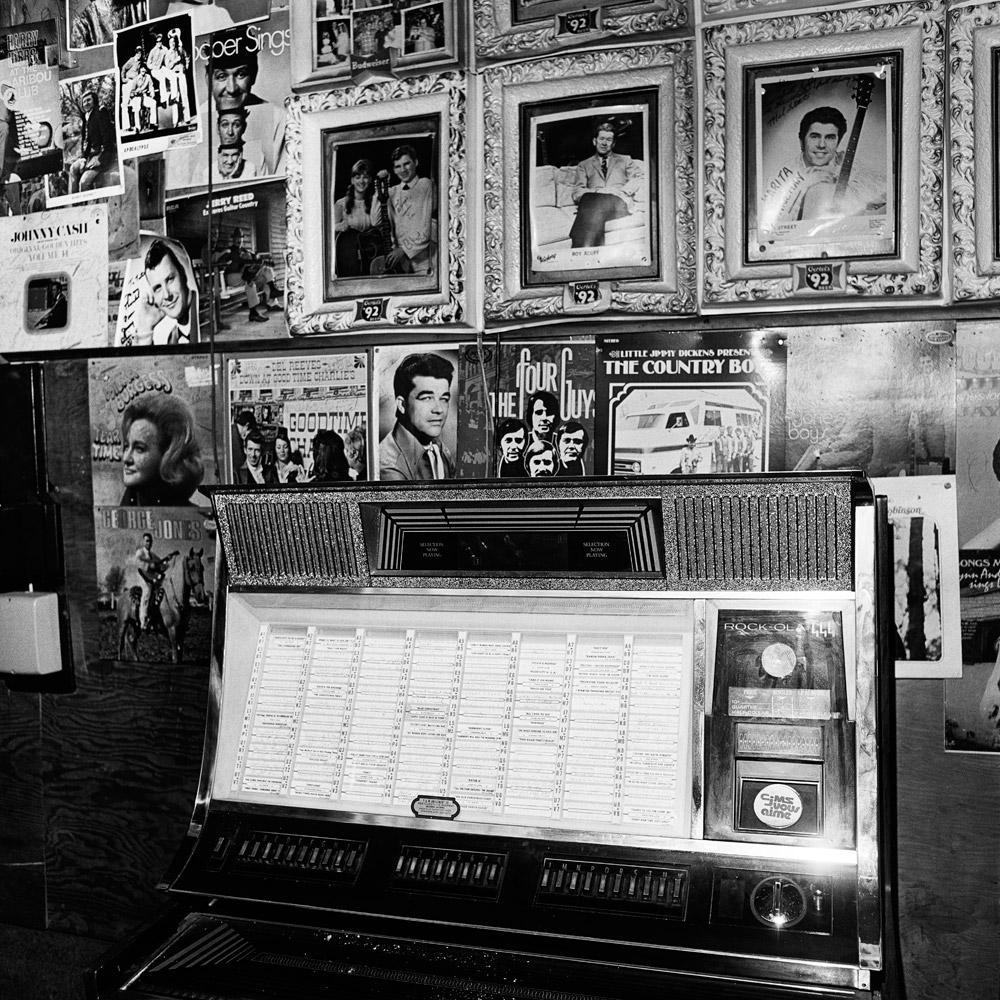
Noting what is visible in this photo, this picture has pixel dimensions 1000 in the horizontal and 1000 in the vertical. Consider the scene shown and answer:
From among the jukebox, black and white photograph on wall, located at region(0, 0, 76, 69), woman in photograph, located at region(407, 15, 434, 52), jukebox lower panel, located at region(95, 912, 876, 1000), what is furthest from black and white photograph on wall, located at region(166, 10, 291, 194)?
jukebox lower panel, located at region(95, 912, 876, 1000)

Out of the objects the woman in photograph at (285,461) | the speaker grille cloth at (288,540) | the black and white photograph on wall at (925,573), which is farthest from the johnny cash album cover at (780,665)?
the woman in photograph at (285,461)

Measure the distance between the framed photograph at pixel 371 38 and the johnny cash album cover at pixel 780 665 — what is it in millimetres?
1437

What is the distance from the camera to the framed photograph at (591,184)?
7.48 ft

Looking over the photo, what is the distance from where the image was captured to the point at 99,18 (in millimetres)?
2828

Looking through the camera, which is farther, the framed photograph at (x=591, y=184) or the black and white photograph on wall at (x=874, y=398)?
the framed photograph at (x=591, y=184)

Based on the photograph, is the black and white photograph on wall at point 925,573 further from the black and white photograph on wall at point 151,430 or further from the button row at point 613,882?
the black and white photograph on wall at point 151,430

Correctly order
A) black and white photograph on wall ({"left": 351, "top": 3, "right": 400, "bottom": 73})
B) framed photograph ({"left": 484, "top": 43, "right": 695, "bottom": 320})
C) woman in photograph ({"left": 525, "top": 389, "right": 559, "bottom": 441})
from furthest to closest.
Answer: black and white photograph on wall ({"left": 351, "top": 3, "right": 400, "bottom": 73}) < woman in photograph ({"left": 525, "top": 389, "right": 559, "bottom": 441}) < framed photograph ({"left": 484, "top": 43, "right": 695, "bottom": 320})

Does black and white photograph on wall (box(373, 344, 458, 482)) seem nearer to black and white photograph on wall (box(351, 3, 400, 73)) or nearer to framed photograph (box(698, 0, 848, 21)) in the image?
black and white photograph on wall (box(351, 3, 400, 73))

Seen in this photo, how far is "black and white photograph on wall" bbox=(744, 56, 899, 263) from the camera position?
84.0 inches

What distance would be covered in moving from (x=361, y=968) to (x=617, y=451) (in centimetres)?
114

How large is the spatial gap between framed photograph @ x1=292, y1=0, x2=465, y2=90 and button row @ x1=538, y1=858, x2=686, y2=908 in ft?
5.68

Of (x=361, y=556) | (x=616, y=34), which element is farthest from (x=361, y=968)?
(x=616, y=34)

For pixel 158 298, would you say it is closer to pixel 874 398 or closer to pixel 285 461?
pixel 285 461

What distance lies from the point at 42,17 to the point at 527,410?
1.75 meters
